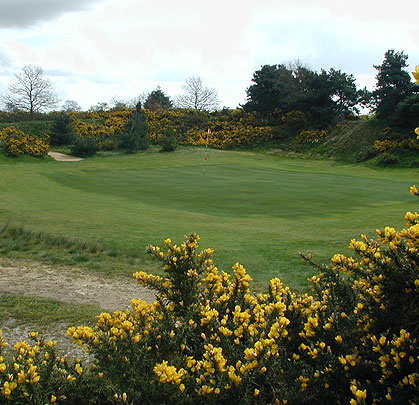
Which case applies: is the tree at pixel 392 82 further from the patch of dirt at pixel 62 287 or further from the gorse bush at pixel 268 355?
the gorse bush at pixel 268 355

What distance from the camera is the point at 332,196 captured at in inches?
850

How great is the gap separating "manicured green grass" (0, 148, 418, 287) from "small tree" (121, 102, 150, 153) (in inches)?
421

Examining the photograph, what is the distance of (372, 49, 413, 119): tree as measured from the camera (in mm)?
41406

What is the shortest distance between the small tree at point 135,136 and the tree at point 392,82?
77.0 feet

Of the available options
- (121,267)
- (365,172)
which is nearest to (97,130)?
(365,172)

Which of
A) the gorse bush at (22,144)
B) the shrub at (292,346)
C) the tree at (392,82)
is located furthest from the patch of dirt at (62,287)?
the tree at (392,82)

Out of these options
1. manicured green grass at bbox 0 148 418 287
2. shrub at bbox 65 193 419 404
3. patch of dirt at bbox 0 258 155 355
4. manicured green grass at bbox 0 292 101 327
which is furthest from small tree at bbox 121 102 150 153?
shrub at bbox 65 193 419 404

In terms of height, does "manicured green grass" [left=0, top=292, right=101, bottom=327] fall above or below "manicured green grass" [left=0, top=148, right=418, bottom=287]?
above

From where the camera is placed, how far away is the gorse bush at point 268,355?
288 cm

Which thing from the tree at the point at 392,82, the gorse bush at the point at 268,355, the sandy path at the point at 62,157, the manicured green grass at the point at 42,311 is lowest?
the sandy path at the point at 62,157

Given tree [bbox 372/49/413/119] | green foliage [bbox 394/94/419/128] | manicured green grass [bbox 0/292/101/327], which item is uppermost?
tree [bbox 372/49/413/119]

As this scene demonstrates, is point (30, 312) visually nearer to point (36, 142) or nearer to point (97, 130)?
point (36, 142)

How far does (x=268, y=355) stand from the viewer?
3035 millimetres

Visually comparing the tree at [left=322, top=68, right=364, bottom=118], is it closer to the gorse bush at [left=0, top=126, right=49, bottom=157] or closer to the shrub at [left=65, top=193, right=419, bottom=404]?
the gorse bush at [left=0, top=126, right=49, bottom=157]
